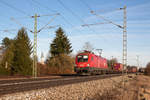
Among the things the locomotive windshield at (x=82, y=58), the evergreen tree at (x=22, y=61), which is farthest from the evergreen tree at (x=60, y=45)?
the locomotive windshield at (x=82, y=58)

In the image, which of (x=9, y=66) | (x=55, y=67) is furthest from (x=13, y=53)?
(x=55, y=67)

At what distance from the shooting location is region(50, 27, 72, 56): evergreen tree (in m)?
51.4

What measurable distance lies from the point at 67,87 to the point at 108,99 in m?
4.08

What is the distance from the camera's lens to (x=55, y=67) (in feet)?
147

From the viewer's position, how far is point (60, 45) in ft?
170

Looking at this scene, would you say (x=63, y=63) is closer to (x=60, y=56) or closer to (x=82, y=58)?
(x=60, y=56)

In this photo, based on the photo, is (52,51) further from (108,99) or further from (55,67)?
(108,99)

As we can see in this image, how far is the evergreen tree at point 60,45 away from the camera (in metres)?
51.4

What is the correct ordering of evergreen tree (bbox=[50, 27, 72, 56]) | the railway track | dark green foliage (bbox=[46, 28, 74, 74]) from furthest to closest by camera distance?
evergreen tree (bbox=[50, 27, 72, 56]), dark green foliage (bbox=[46, 28, 74, 74]), the railway track

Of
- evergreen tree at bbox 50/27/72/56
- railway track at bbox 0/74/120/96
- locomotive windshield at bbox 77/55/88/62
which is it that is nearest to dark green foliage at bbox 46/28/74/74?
evergreen tree at bbox 50/27/72/56

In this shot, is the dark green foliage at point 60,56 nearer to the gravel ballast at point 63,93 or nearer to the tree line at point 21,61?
the tree line at point 21,61

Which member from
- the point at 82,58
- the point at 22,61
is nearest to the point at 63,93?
the point at 82,58

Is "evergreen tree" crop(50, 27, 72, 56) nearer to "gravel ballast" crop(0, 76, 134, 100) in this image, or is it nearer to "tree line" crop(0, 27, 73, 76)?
"tree line" crop(0, 27, 73, 76)

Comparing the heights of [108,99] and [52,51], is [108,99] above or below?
below
